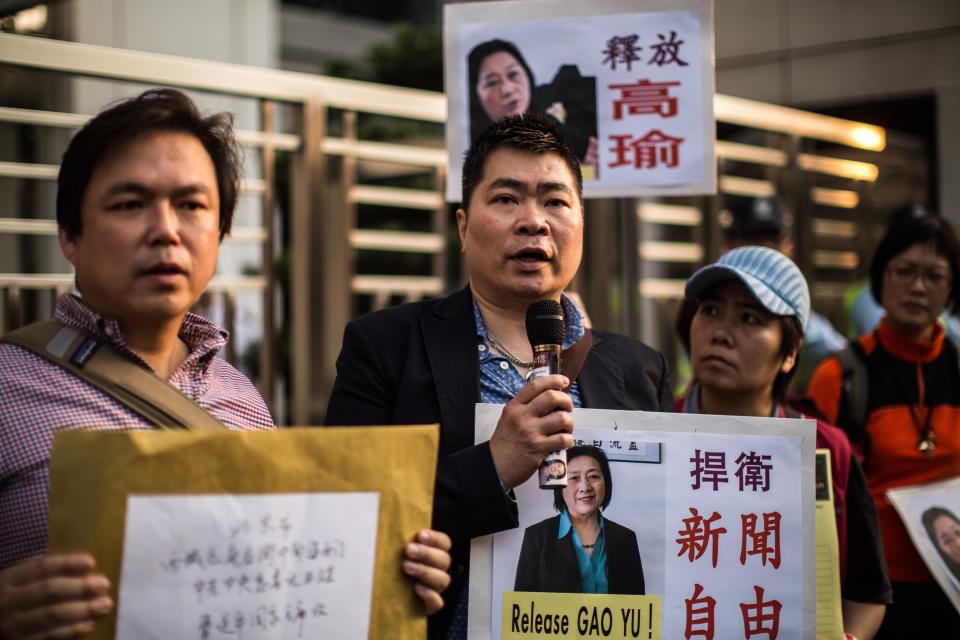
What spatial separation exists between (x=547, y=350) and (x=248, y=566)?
0.76 m

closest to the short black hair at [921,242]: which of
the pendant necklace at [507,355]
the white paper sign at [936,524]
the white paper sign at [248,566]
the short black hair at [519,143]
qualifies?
the white paper sign at [936,524]

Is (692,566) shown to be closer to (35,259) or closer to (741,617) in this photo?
(741,617)

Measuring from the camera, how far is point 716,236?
8.55m

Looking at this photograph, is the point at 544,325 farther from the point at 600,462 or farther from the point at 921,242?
the point at 921,242

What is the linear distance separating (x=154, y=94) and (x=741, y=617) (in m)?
1.70

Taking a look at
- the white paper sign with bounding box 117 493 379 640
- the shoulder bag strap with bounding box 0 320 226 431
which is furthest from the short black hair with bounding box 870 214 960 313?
the shoulder bag strap with bounding box 0 320 226 431

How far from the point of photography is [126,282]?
203 centimetres

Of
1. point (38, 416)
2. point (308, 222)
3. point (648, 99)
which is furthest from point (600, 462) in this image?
point (308, 222)

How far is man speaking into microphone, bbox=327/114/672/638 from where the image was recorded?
2488 millimetres

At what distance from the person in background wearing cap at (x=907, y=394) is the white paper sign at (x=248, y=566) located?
232 centimetres

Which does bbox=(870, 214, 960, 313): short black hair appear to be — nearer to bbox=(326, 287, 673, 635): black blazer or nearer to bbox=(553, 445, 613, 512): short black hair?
bbox=(326, 287, 673, 635): black blazer

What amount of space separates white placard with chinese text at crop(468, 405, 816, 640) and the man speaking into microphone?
3.8 inches

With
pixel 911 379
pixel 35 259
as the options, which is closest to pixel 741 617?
pixel 911 379

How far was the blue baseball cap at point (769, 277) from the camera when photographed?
3135 millimetres
